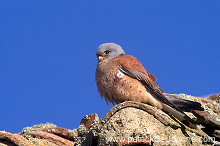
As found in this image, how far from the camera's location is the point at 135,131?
13.5 feet

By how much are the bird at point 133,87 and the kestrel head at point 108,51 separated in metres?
0.22

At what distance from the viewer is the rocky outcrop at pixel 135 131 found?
4.11 meters

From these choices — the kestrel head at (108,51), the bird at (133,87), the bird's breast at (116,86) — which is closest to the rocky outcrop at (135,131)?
the bird at (133,87)

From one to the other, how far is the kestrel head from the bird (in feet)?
0.73

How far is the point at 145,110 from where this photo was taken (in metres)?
4.48

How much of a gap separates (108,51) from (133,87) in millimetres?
1147

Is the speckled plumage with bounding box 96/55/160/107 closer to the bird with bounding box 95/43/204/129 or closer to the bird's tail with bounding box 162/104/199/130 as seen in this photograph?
the bird with bounding box 95/43/204/129

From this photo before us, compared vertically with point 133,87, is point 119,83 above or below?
above

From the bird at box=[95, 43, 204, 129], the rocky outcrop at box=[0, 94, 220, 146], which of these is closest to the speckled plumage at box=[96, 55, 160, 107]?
the bird at box=[95, 43, 204, 129]

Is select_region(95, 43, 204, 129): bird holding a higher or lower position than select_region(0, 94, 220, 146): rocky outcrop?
higher

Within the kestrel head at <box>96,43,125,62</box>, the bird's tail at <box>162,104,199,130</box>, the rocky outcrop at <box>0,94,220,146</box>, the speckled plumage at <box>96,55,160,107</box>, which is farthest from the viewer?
the kestrel head at <box>96,43,125,62</box>

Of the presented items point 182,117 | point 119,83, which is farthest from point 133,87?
point 182,117

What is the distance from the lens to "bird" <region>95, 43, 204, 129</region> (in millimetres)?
4945

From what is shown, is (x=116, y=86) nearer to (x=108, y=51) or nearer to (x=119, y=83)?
(x=119, y=83)
